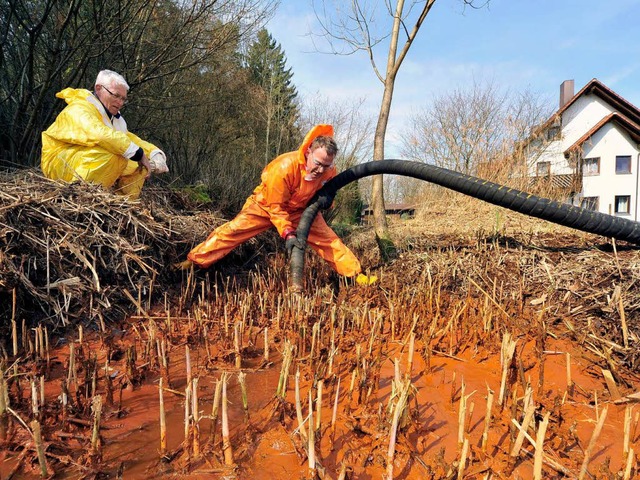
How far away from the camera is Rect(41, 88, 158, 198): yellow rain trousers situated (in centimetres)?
356

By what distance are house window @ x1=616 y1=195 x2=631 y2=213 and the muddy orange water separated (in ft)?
93.9

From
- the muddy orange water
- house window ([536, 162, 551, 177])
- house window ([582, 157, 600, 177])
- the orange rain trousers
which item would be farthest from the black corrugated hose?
house window ([582, 157, 600, 177])

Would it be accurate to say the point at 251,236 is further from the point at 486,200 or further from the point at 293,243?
the point at 486,200

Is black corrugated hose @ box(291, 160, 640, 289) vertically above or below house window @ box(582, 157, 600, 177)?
below

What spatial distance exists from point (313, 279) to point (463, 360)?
7.28 ft

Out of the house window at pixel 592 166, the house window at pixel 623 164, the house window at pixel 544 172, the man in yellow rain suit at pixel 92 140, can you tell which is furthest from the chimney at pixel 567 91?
the man in yellow rain suit at pixel 92 140

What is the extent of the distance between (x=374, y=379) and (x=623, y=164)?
3102cm

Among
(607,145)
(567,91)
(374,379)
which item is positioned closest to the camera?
(374,379)

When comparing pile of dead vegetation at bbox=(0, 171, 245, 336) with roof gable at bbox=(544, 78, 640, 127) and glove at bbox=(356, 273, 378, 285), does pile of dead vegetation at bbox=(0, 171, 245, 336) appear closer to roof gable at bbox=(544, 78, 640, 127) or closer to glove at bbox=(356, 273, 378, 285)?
glove at bbox=(356, 273, 378, 285)

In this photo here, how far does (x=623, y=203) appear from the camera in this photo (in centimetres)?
2475

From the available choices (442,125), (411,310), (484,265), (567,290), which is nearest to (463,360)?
(411,310)

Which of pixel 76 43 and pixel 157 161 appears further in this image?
pixel 76 43

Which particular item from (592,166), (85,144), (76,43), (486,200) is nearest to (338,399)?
(486,200)

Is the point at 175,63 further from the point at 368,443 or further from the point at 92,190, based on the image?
the point at 368,443
